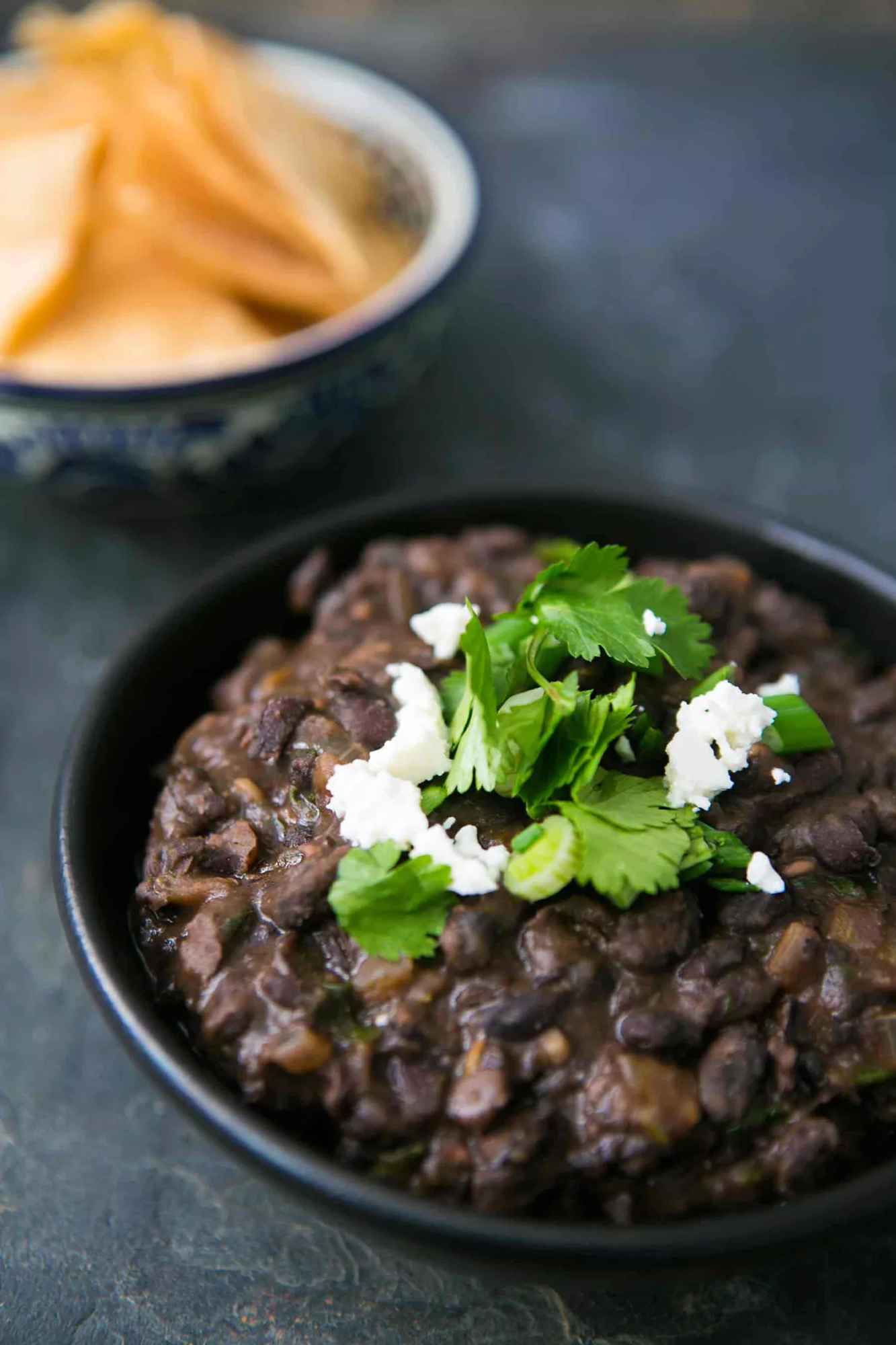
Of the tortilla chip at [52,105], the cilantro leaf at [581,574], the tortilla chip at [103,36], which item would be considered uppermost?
the tortilla chip at [103,36]

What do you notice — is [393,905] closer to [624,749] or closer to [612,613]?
[624,749]

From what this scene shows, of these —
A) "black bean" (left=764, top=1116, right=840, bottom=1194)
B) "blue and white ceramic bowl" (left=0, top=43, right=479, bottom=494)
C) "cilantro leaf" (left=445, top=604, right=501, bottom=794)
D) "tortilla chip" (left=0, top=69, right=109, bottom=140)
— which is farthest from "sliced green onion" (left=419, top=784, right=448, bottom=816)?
"tortilla chip" (left=0, top=69, right=109, bottom=140)

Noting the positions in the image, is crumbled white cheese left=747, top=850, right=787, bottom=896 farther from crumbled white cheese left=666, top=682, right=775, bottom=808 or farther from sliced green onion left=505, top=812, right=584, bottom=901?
sliced green onion left=505, top=812, right=584, bottom=901

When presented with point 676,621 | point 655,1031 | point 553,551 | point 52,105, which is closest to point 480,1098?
point 655,1031

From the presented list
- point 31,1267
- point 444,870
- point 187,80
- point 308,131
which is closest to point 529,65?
point 308,131

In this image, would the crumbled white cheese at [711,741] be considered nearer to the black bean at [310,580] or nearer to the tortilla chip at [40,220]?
the black bean at [310,580]

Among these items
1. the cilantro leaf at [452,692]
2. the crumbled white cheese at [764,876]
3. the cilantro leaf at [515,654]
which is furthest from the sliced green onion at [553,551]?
the crumbled white cheese at [764,876]
